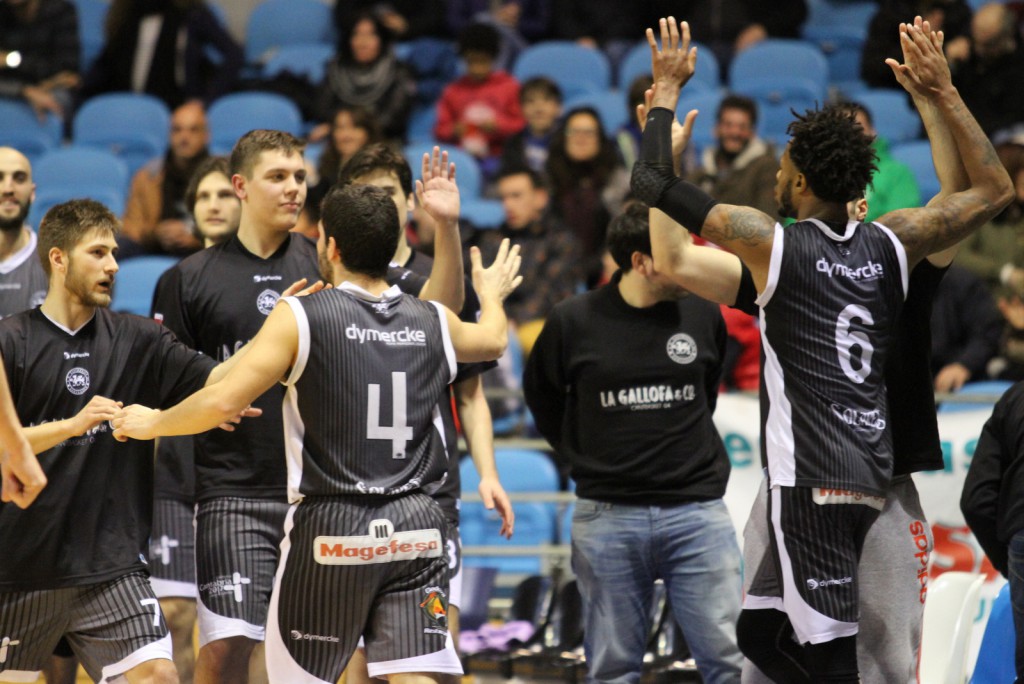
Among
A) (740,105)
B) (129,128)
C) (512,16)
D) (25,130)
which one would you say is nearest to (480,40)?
A: (512,16)

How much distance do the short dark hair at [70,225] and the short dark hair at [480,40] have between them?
23.0ft

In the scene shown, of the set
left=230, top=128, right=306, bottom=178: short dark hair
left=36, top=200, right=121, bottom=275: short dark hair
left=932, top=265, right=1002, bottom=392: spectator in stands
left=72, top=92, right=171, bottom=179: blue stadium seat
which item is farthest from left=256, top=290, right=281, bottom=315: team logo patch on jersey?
left=72, top=92, right=171, bottom=179: blue stadium seat

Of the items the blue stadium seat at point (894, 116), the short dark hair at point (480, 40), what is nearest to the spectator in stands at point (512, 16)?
the short dark hair at point (480, 40)

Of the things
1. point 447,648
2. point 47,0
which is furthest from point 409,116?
point 447,648

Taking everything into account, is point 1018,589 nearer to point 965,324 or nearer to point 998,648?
point 998,648

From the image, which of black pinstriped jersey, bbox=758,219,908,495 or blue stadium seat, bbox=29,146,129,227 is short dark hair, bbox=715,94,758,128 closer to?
blue stadium seat, bbox=29,146,129,227

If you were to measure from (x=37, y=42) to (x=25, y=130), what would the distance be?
0.81 metres

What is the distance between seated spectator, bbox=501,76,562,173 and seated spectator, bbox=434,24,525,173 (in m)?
0.31

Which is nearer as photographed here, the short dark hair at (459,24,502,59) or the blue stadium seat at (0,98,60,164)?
the short dark hair at (459,24,502,59)

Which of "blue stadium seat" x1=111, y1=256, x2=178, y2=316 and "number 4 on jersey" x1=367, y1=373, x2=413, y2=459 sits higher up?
"blue stadium seat" x1=111, y1=256, x2=178, y2=316

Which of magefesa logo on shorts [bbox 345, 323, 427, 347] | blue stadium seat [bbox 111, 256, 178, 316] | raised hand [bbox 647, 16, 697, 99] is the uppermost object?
raised hand [bbox 647, 16, 697, 99]

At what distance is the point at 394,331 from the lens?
15.5ft

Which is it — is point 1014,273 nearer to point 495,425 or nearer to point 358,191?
point 495,425

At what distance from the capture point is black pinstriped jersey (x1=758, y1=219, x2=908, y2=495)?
15.3 ft
